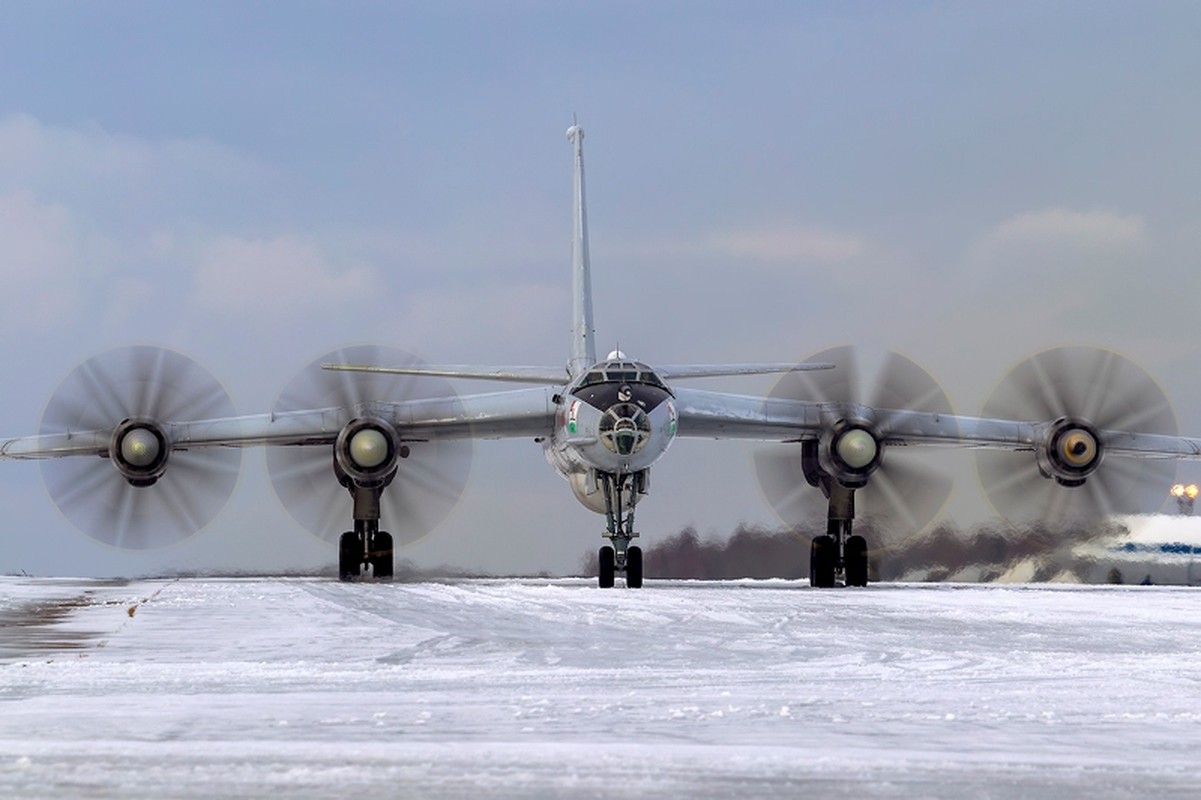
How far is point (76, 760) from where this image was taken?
6.29 metres

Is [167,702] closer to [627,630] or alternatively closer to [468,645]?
[468,645]

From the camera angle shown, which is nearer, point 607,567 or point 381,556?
point 607,567

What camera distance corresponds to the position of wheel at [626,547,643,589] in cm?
2614

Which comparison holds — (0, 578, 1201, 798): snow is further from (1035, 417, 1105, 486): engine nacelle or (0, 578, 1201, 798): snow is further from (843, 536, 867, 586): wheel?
(843, 536, 867, 586): wheel

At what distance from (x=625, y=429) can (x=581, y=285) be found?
10.7 meters

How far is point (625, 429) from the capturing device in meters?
25.2

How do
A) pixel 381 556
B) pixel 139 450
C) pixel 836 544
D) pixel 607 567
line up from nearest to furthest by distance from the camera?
pixel 607 567 → pixel 139 450 → pixel 836 544 → pixel 381 556

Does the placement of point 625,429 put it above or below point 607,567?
above

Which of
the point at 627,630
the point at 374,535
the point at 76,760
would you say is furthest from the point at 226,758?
the point at 374,535

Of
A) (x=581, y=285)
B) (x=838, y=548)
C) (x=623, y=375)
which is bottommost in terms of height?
(x=838, y=548)

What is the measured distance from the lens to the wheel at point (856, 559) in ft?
99.0

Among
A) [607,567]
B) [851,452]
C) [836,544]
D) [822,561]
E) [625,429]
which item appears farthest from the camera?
[836,544]

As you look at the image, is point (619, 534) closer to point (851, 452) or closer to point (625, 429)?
point (625, 429)

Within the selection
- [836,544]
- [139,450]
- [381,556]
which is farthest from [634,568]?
[139,450]
